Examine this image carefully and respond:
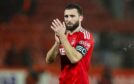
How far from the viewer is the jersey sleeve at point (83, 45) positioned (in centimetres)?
510

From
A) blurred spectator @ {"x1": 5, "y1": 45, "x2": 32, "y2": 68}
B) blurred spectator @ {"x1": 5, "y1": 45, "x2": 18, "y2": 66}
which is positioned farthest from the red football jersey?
blurred spectator @ {"x1": 5, "y1": 45, "x2": 18, "y2": 66}

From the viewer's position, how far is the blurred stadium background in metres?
9.48

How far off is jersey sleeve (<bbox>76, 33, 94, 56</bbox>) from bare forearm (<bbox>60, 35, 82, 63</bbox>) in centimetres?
11

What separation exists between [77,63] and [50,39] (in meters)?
4.82

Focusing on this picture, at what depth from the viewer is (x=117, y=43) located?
9.60 m

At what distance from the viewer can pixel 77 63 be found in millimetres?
5129

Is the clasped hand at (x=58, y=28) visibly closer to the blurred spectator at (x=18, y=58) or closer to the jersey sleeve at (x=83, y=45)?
the jersey sleeve at (x=83, y=45)

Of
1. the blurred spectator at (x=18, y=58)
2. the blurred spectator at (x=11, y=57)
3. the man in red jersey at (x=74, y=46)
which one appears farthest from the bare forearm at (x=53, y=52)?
the blurred spectator at (x=11, y=57)

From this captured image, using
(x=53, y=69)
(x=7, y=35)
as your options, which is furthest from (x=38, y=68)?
(x=7, y=35)

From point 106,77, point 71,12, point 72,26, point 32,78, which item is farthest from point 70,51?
point 32,78

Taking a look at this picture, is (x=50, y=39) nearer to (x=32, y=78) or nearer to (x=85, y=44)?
(x=32, y=78)

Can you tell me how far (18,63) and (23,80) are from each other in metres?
0.49

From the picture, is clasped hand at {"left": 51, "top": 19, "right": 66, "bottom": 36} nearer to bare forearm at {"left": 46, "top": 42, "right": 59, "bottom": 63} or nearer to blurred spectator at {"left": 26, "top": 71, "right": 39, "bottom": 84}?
bare forearm at {"left": 46, "top": 42, "right": 59, "bottom": 63}

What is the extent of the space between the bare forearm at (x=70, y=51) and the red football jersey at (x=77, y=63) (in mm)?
144
